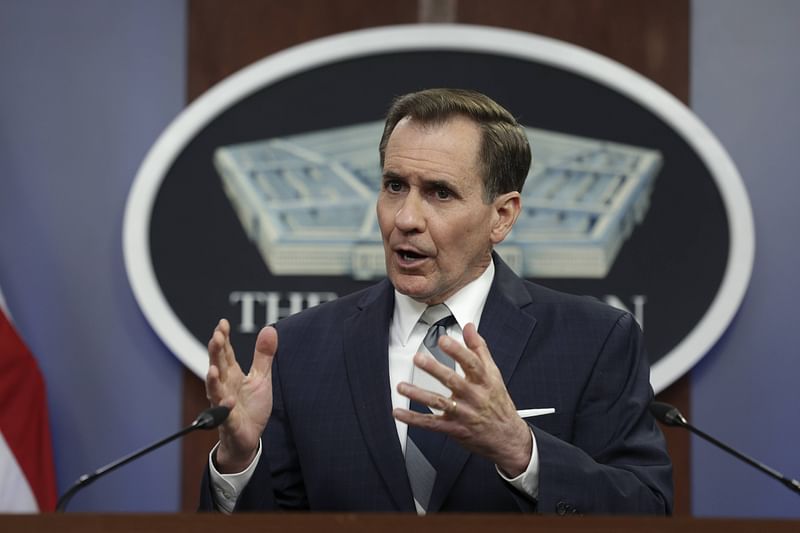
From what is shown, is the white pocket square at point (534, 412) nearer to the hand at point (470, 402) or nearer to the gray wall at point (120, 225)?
the hand at point (470, 402)

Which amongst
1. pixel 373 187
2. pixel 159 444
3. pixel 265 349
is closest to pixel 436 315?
pixel 265 349

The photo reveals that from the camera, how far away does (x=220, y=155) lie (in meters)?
2.81

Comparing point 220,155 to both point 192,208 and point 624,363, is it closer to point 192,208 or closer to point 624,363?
point 192,208

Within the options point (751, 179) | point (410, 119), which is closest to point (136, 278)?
point (410, 119)

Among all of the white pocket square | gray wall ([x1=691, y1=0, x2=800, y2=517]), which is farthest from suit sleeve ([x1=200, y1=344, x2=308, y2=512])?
gray wall ([x1=691, y1=0, x2=800, y2=517])

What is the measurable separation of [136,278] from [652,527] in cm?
190

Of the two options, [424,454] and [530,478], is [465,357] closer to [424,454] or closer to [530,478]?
[530,478]

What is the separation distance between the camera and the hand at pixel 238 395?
158 centimetres

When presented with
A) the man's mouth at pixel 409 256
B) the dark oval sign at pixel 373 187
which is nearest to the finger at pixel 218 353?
the man's mouth at pixel 409 256

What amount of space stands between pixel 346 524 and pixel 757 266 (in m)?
1.97

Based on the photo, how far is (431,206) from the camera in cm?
185

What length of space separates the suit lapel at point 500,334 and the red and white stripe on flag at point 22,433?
1373 mm

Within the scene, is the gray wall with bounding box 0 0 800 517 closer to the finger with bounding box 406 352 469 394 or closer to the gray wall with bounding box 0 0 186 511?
the gray wall with bounding box 0 0 186 511

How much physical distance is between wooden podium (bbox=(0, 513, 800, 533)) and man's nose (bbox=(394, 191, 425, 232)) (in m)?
0.76
